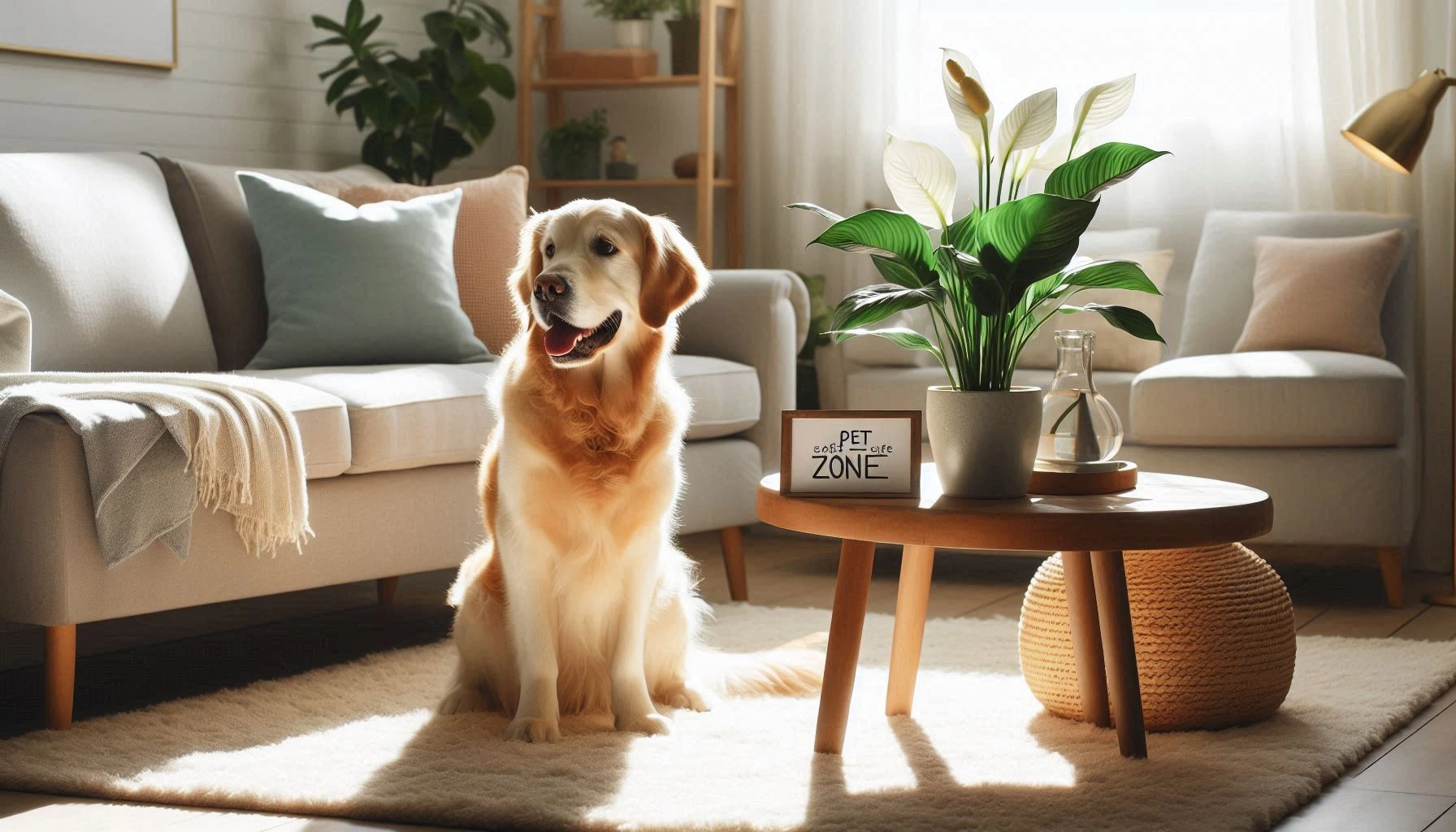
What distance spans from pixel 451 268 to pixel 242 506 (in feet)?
3.52

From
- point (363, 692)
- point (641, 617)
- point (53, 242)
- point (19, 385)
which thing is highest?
point (53, 242)

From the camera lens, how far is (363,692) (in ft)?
8.95

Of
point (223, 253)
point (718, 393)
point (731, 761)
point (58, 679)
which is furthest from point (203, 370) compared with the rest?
point (731, 761)

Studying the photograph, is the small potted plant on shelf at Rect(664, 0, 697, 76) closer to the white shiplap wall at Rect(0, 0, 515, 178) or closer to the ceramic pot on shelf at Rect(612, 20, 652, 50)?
the ceramic pot on shelf at Rect(612, 20, 652, 50)

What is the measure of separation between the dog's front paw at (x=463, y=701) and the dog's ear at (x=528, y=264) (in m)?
0.60

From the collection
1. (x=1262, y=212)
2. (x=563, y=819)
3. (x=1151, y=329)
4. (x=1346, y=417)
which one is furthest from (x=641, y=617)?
(x=1262, y=212)

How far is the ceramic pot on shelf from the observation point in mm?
5062

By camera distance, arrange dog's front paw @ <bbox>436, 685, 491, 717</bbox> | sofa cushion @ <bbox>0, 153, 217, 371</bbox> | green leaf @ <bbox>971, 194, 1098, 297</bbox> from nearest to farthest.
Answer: green leaf @ <bbox>971, 194, 1098, 297</bbox> < dog's front paw @ <bbox>436, 685, 491, 717</bbox> < sofa cushion @ <bbox>0, 153, 217, 371</bbox>

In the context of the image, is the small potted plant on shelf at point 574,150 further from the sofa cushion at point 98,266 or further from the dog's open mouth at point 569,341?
the dog's open mouth at point 569,341

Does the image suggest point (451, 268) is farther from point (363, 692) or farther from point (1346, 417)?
point (1346, 417)

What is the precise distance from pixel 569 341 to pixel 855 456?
46 cm

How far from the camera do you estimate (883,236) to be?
7.06 ft

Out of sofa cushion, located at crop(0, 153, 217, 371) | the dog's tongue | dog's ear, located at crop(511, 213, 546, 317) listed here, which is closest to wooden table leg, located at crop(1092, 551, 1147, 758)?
the dog's tongue

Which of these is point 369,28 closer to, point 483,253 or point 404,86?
point 404,86
